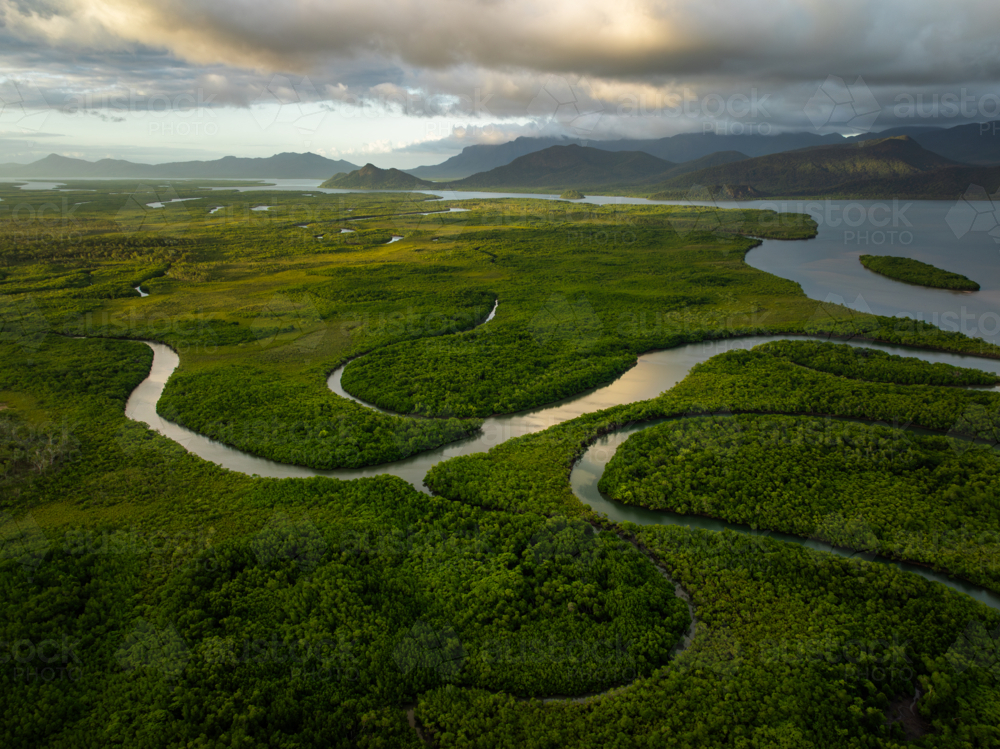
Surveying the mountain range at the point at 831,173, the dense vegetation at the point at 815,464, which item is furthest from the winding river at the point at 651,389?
the mountain range at the point at 831,173

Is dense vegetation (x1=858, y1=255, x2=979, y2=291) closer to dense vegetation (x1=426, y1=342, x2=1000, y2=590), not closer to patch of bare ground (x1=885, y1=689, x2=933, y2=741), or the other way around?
dense vegetation (x1=426, y1=342, x2=1000, y2=590)

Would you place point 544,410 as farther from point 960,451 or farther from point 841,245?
point 841,245

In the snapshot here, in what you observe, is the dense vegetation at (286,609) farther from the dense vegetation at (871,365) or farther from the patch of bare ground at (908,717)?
the dense vegetation at (871,365)

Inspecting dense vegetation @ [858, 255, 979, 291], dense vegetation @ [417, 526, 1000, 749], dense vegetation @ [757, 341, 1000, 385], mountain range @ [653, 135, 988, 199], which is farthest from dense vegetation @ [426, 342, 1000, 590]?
mountain range @ [653, 135, 988, 199]

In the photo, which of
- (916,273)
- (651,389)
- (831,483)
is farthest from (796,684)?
(916,273)

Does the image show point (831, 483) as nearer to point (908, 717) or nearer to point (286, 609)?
point (908, 717)
